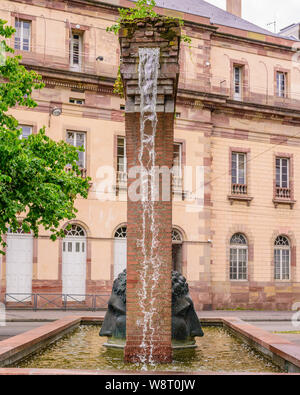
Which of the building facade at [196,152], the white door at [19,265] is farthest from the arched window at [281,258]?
the white door at [19,265]

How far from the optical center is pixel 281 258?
107 feet

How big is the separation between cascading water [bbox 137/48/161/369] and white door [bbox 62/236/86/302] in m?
18.5

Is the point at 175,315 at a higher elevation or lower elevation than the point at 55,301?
higher

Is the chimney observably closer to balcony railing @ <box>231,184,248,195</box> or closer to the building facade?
the building facade

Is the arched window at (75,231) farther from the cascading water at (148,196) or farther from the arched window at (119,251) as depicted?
the cascading water at (148,196)

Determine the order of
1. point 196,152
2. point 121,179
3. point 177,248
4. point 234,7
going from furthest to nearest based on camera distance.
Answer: point 234,7
point 196,152
point 177,248
point 121,179

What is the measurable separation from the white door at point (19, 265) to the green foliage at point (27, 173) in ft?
31.9

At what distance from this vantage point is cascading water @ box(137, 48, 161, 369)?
884 cm

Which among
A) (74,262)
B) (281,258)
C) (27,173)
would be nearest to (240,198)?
(281,258)

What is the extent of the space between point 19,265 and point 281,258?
14.4m

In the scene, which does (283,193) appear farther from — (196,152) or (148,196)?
(148,196)

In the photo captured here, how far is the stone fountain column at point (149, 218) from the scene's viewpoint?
881 centimetres
